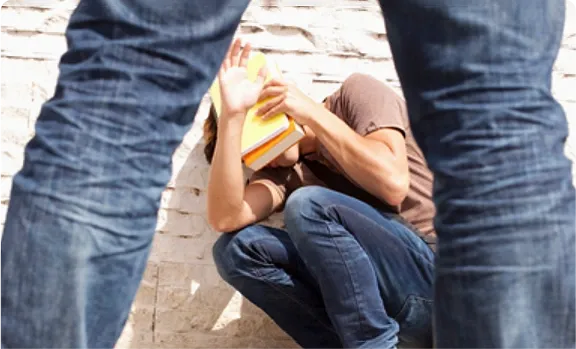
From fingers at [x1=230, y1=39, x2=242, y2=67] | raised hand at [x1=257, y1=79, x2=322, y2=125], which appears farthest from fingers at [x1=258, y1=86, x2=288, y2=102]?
fingers at [x1=230, y1=39, x2=242, y2=67]

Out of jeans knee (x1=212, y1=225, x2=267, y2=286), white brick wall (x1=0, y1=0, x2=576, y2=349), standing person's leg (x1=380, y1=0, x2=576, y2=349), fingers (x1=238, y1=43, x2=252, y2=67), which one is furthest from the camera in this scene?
white brick wall (x1=0, y1=0, x2=576, y2=349)

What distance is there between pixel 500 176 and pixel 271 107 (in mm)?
1197

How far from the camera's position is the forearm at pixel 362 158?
1.69m

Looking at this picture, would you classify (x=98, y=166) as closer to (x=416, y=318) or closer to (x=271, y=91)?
(x=416, y=318)

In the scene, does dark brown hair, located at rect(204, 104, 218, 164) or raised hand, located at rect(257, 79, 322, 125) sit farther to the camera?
dark brown hair, located at rect(204, 104, 218, 164)

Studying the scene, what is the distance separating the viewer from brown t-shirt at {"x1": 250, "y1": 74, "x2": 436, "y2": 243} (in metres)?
1.78

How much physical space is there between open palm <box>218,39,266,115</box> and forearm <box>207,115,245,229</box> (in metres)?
0.03

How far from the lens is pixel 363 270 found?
1.50 metres

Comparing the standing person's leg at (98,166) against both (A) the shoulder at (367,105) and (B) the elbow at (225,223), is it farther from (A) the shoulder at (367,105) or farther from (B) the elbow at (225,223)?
(A) the shoulder at (367,105)

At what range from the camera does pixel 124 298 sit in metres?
0.58

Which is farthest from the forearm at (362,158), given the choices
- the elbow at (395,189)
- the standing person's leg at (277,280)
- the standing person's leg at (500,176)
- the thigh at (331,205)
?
the standing person's leg at (500,176)

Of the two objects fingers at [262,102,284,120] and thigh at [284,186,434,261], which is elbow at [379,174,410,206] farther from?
fingers at [262,102,284,120]

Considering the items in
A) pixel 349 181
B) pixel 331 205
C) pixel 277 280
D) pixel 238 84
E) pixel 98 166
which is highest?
pixel 98 166

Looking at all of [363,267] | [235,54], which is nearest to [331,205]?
[363,267]
